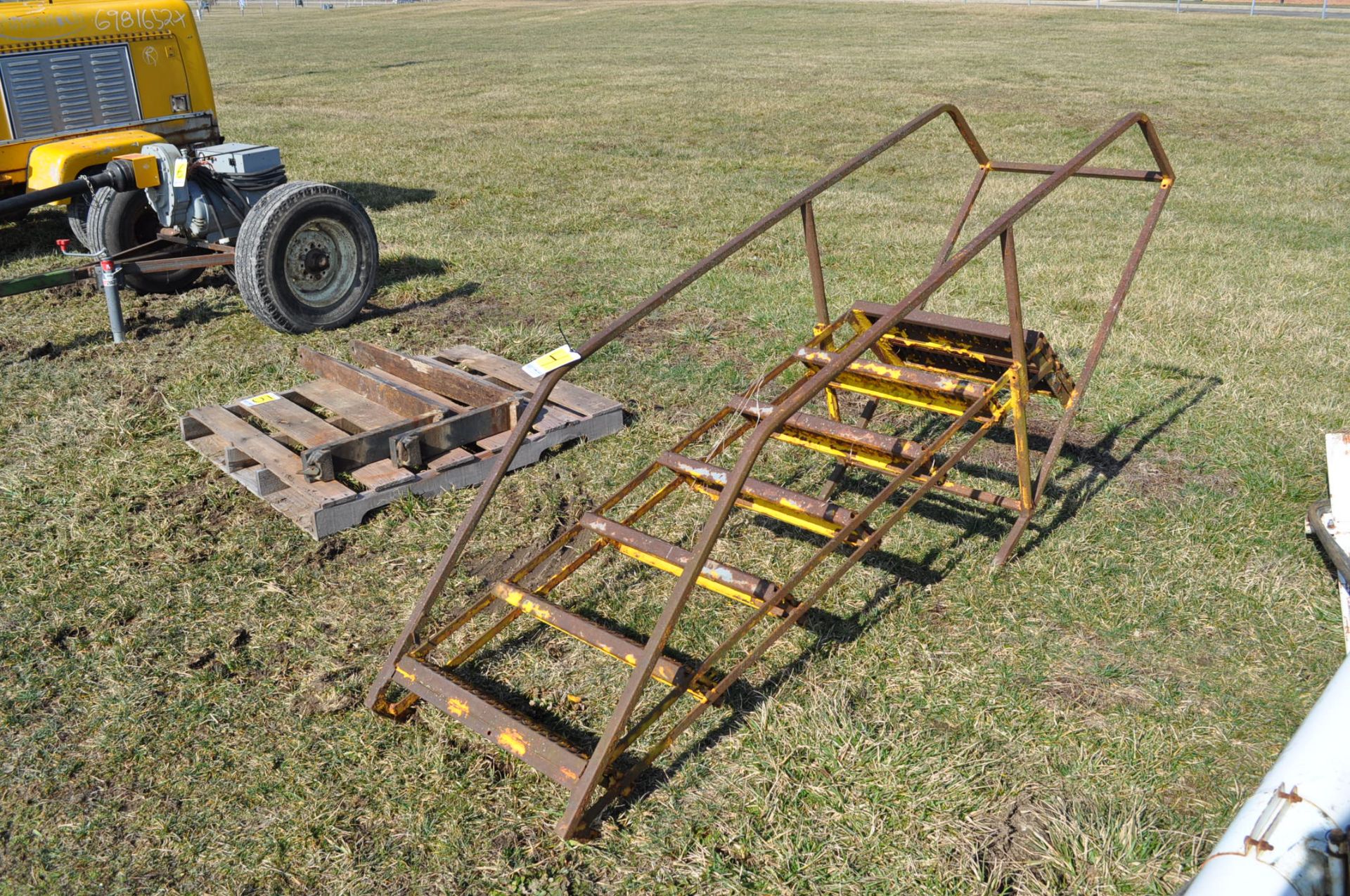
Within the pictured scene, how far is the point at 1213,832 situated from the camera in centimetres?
281

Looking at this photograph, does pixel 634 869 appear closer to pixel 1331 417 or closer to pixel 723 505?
pixel 723 505

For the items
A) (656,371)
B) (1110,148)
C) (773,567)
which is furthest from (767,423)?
(1110,148)

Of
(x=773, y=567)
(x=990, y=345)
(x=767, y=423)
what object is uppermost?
(x=767, y=423)

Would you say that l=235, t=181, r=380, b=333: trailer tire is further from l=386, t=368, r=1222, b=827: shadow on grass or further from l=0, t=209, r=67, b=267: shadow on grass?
l=386, t=368, r=1222, b=827: shadow on grass

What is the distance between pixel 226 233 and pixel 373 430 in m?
3.20

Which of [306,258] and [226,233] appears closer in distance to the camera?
[306,258]

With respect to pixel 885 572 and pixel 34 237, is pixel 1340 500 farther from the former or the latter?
pixel 34 237

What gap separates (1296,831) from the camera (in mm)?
1656

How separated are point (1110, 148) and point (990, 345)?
10.8 m

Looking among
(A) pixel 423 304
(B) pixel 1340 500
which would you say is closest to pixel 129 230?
(A) pixel 423 304

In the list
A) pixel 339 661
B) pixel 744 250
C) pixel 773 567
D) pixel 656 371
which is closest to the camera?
pixel 339 661

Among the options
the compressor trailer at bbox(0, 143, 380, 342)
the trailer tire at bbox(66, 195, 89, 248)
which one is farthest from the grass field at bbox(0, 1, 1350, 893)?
the trailer tire at bbox(66, 195, 89, 248)

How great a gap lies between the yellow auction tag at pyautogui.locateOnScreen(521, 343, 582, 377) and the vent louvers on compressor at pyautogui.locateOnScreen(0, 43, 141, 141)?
21.6ft

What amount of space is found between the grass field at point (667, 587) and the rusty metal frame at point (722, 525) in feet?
0.53
